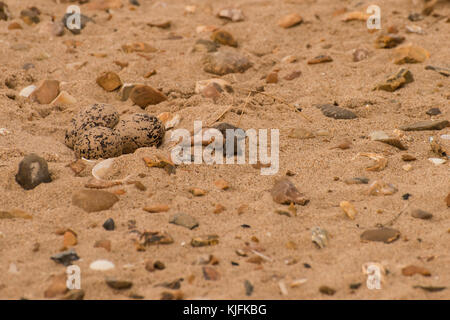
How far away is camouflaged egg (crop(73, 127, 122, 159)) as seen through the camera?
3416 millimetres

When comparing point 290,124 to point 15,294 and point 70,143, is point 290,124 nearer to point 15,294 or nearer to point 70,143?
point 70,143

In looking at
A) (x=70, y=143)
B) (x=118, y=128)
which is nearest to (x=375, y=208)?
(x=118, y=128)

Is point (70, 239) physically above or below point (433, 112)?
below

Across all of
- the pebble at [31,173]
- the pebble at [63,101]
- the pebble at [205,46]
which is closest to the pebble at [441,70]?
the pebble at [205,46]

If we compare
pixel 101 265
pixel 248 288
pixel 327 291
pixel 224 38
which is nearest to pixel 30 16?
pixel 224 38

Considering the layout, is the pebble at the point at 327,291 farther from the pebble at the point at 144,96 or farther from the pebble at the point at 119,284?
the pebble at the point at 144,96

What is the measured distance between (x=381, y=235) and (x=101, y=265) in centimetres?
123

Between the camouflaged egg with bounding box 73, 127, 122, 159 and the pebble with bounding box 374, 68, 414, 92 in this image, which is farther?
the pebble with bounding box 374, 68, 414, 92

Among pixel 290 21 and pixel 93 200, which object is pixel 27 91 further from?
pixel 290 21

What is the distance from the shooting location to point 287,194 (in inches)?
114

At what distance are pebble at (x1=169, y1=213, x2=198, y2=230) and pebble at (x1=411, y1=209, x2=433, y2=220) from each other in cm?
103

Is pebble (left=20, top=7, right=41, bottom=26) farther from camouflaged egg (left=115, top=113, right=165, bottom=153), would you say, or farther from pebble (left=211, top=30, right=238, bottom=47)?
camouflaged egg (left=115, top=113, right=165, bottom=153)

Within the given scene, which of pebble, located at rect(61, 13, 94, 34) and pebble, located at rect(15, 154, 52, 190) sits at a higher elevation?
pebble, located at rect(61, 13, 94, 34)

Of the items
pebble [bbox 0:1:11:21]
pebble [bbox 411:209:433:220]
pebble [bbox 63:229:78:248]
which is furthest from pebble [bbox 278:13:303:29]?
pebble [bbox 63:229:78:248]
